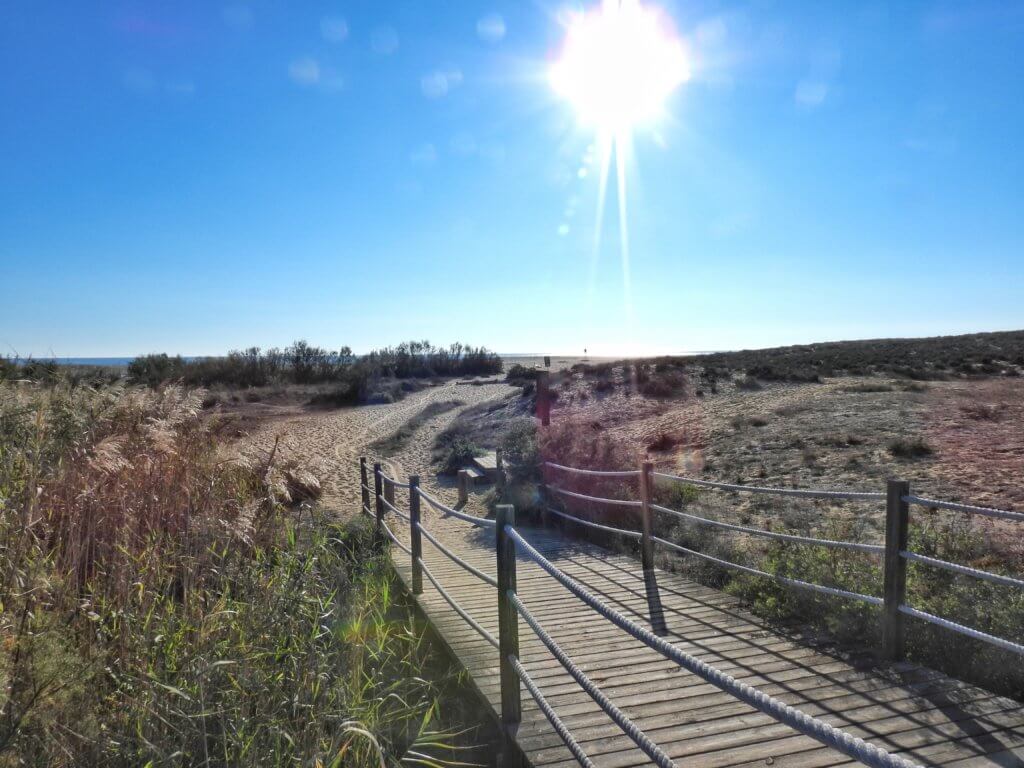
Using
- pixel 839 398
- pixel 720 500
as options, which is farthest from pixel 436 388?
pixel 720 500

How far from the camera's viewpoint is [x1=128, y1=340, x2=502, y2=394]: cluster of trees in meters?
33.0

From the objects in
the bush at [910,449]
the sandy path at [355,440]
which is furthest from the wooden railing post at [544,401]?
the bush at [910,449]

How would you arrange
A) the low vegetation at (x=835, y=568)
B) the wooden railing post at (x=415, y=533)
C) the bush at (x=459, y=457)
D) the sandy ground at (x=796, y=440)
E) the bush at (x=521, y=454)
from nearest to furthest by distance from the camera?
the low vegetation at (x=835, y=568) < the wooden railing post at (x=415, y=533) < the sandy ground at (x=796, y=440) < the bush at (x=521, y=454) < the bush at (x=459, y=457)

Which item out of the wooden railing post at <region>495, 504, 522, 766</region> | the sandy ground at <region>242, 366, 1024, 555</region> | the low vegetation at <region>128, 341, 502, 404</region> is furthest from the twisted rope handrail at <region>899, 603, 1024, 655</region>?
the low vegetation at <region>128, 341, 502, 404</region>

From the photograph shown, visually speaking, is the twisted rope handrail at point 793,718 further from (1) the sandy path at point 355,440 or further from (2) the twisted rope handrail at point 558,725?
(1) the sandy path at point 355,440

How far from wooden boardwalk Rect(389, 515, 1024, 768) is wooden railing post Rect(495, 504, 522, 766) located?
0.07 meters

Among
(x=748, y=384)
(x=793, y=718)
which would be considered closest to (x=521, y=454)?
(x=793, y=718)

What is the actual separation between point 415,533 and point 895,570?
11.3 ft

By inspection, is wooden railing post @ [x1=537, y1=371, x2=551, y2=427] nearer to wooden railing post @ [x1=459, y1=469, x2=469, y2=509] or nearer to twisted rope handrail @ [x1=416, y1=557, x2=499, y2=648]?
wooden railing post @ [x1=459, y1=469, x2=469, y2=509]

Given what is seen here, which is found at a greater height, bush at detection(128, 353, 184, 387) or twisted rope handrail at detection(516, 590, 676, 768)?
bush at detection(128, 353, 184, 387)

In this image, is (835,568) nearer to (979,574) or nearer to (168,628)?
(979,574)

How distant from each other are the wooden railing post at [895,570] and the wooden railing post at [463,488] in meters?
9.04

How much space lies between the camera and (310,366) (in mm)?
38719

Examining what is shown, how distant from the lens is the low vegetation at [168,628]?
9.04ft
